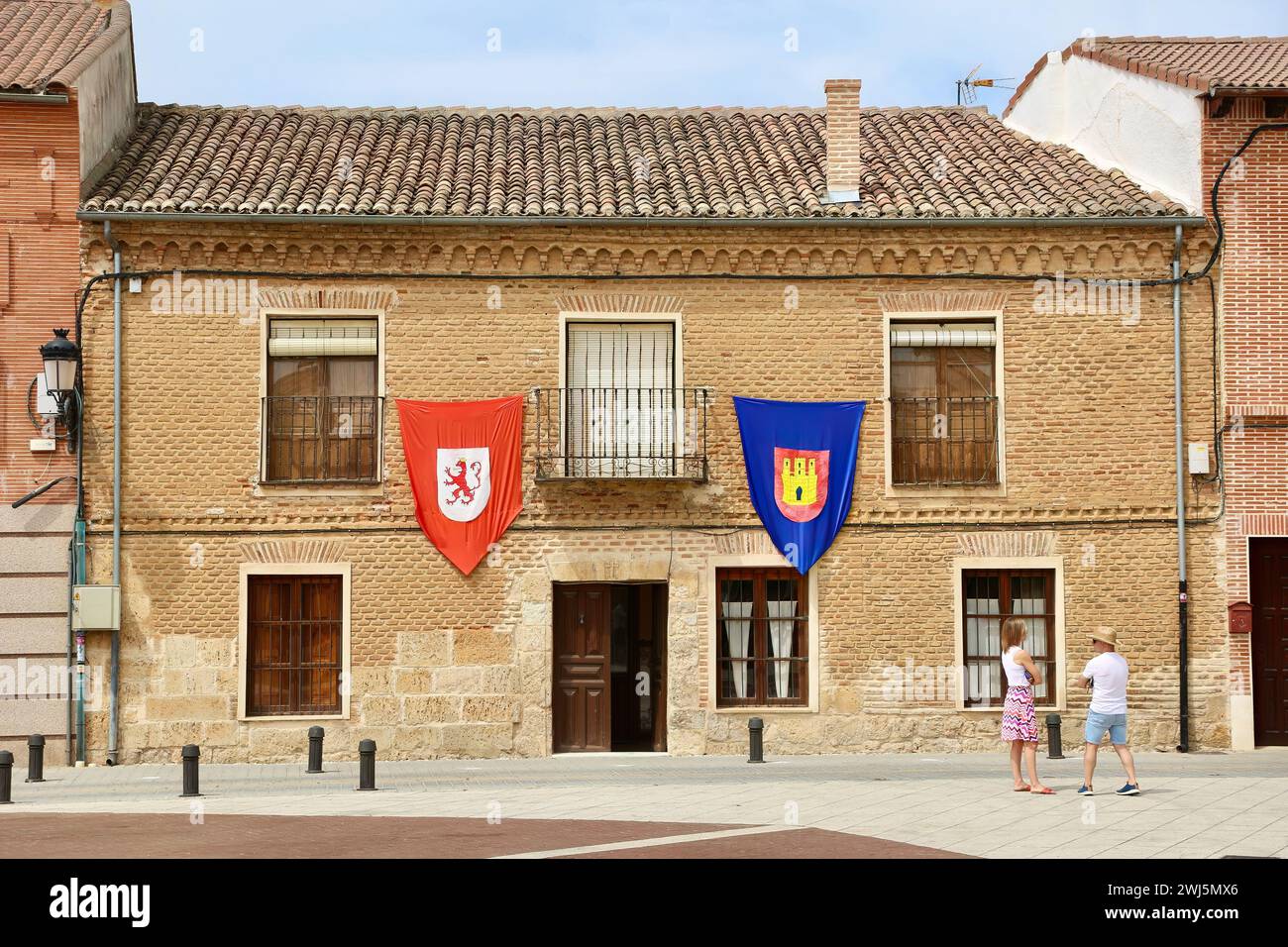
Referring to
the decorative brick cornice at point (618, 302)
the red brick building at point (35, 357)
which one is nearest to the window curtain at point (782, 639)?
the decorative brick cornice at point (618, 302)

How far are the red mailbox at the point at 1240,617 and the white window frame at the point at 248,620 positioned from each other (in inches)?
403

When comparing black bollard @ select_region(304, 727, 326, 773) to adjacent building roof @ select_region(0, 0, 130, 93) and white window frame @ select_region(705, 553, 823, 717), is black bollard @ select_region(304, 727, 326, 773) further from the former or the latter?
adjacent building roof @ select_region(0, 0, 130, 93)

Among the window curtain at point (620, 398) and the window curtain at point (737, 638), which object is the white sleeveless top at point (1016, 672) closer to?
the window curtain at point (737, 638)

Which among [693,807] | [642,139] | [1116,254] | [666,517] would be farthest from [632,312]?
[693,807]

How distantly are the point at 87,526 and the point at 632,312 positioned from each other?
669 cm

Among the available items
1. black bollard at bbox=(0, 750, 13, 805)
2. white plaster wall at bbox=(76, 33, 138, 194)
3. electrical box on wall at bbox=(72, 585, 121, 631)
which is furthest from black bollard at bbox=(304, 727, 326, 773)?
white plaster wall at bbox=(76, 33, 138, 194)

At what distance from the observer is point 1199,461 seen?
18297 mm

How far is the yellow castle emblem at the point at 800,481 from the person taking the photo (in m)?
18.3

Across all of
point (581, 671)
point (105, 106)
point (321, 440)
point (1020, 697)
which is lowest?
point (581, 671)

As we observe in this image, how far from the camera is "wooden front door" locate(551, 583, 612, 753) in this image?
1834 centimetres

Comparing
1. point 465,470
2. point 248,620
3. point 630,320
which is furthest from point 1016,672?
point 248,620

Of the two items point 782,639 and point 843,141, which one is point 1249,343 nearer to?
point 843,141

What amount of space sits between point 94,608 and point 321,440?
3136 millimetres

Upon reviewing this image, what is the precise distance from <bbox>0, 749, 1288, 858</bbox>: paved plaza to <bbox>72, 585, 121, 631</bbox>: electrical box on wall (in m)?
1.60
